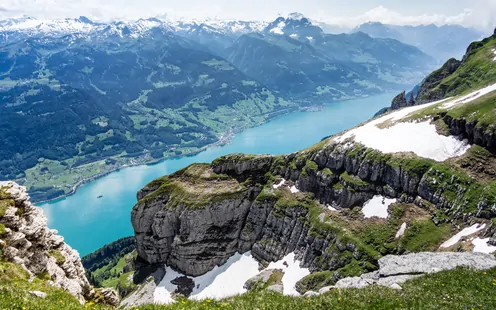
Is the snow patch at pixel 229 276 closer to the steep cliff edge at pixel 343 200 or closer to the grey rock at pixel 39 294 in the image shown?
the steep cliff edge at pixel 343 200

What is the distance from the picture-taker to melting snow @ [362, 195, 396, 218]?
310ft

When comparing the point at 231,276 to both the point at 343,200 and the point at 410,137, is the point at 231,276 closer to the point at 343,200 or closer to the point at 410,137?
the point at 343,200

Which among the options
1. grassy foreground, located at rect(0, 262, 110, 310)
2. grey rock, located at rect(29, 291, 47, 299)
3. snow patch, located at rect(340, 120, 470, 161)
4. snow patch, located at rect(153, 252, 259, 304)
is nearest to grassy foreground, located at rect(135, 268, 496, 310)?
grassy foreground, located at rect(0, 262, 110, 310)

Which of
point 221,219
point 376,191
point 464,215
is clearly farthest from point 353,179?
point 221,219

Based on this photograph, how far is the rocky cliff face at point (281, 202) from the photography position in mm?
89438

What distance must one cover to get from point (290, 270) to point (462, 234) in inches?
1773

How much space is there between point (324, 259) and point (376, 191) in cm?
2349

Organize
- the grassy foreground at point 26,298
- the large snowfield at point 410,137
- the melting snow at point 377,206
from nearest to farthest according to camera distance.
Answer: the grassy foreground at point 26,298 → the large snowfield at point 410,137 → the melting snow at point 377,206

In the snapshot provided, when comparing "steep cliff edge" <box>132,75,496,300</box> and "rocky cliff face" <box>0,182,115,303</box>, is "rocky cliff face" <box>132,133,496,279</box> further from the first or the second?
"rocky cliff face" <box>0,182,115,303</box>

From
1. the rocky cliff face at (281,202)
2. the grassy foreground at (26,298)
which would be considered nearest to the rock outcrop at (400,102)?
the rocky cliff face at (281,202)

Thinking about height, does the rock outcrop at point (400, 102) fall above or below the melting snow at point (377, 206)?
above

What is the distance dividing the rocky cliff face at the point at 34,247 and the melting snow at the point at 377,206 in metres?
77.1

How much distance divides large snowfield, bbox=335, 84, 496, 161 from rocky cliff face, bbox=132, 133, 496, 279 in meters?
3.92

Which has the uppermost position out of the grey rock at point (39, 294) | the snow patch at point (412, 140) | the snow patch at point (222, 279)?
the grey rock at point (39, 294)
